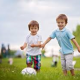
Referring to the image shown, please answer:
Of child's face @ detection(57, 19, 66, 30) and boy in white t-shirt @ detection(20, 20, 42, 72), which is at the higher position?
child's face @ detection(57, 19, 66, 30)

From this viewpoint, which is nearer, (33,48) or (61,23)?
(61,23)

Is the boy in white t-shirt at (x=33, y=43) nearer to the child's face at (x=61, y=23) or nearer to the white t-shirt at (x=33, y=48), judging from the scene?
the white t-shirt at (x=33, y=48)

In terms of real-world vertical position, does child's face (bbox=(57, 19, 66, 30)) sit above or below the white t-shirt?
above

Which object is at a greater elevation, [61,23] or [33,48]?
[61,23]

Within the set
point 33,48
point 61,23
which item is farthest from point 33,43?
point 61,23

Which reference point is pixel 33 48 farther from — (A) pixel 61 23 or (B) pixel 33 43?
(A) pixel 61 23

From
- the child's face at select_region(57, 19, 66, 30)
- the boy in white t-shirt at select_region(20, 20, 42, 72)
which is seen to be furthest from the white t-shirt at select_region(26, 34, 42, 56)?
the child's face at select_region(57, 19, 66, 30)

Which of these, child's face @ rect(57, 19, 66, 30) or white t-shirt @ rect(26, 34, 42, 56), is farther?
white t-shirt @ rect(26, 34, 42, 56)

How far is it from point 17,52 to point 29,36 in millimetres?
25380

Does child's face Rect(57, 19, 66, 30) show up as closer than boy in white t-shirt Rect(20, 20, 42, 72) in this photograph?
Yes

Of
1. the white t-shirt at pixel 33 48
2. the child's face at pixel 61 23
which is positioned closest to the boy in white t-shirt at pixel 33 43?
the white t-shirt at pixel 33 48

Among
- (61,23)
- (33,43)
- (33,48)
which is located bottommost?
(33,48)

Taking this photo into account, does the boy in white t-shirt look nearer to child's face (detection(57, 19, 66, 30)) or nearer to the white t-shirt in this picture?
the white t-shirt

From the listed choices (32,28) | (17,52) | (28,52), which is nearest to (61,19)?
(32,28)
